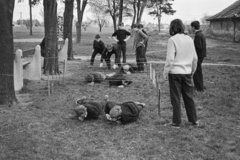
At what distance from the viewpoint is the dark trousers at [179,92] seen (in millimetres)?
5566

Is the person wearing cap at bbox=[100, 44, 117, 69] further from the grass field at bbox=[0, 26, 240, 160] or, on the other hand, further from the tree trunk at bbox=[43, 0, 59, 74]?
the grass field at bbox=[0, 26, 240, 160]

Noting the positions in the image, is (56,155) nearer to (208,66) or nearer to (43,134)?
(43,134)

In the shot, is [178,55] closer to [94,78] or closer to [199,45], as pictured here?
[199,45]

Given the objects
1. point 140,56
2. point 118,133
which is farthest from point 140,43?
point 118,133

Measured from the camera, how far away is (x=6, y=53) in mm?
6605

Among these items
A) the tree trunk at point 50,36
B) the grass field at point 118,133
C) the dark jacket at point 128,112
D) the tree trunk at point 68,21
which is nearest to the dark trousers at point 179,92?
the grass field at point 118,133

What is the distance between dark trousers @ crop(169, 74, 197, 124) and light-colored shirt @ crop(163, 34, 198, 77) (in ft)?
0.35

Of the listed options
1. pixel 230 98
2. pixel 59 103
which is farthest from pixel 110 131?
pixel 230 98

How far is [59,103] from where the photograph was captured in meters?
7.32

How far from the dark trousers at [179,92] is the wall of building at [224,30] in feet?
91.4

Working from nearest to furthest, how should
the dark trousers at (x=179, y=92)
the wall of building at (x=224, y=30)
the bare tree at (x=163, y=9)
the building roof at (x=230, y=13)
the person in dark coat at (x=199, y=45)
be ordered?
the dark trousers at (x=179, y=92), the person in dark coat at (x=199, y=45), the wall of building at (x=224, y=30), the building roof at (x=230, y=13), the bare tree at (x=163, y=9)

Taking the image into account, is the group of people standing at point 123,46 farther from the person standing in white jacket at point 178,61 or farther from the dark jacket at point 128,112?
the person standing in white jacket at point 178,61

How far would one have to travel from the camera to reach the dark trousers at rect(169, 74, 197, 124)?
5.57 metres

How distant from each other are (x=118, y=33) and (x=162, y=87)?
411cm
